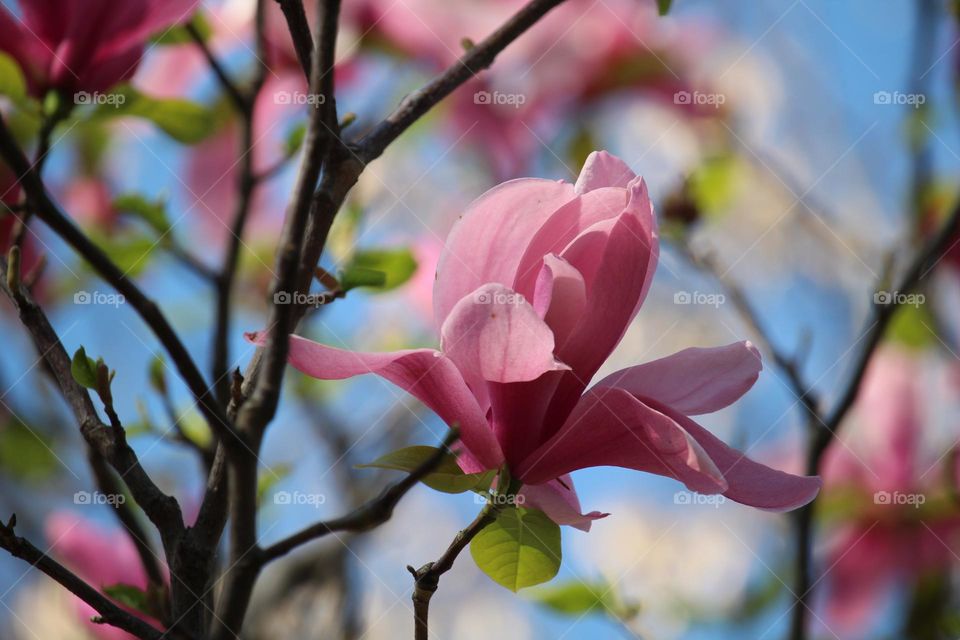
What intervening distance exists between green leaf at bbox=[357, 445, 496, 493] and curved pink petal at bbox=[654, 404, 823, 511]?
14 cm

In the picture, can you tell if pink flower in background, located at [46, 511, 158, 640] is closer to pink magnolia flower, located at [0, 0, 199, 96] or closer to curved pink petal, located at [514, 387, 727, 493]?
pink magnolia flower, located at [0, 0, 199, 96]

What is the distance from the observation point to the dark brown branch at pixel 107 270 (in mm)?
569

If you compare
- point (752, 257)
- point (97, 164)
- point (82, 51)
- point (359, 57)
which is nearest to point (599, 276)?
point (82, 51)

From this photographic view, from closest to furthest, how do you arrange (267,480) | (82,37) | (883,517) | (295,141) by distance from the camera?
(82,37)
(267,480)
(295,141)
(883,517)

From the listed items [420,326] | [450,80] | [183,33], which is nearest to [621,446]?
[450,80]

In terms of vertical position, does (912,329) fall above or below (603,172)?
above

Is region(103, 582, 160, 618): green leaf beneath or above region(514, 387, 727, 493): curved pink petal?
beneath

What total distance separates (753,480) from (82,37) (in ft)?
2.55

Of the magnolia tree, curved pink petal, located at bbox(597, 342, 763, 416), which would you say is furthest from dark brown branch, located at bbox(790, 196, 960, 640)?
curved pink petal, located at bbox(597, 342, 763, 416)

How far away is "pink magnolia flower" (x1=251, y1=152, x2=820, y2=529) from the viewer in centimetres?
70

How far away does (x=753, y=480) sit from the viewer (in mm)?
716

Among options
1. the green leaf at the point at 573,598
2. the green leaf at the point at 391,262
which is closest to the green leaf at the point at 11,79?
the green leaf at the point at 391,262

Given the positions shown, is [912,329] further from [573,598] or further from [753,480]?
[753,480]

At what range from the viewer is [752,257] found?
280 centimetres
